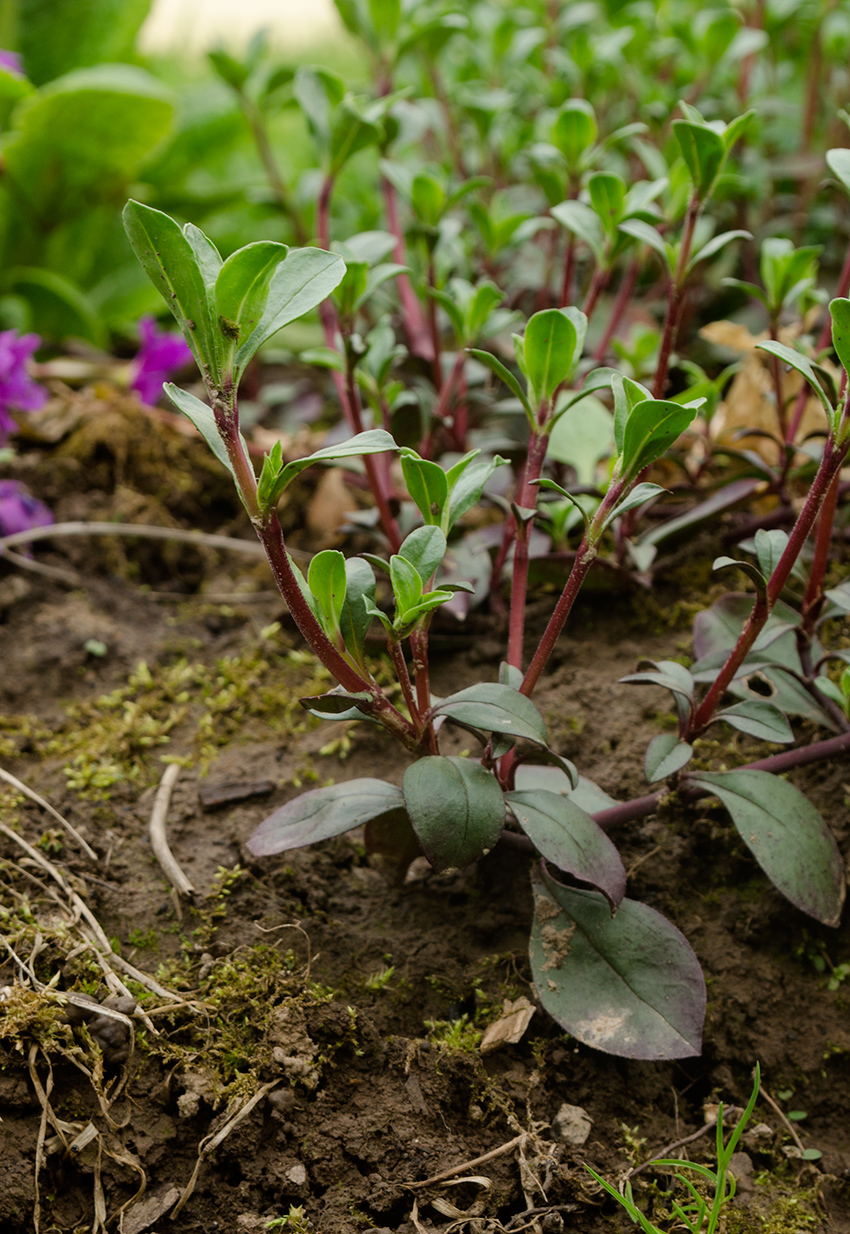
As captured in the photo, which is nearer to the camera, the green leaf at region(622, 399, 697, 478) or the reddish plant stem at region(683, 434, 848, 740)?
the green leaf at region(622, 399, 697, 478)

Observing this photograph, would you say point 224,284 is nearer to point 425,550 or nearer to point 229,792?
point 425,550

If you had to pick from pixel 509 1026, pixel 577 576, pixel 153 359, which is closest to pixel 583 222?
pixel 577 576

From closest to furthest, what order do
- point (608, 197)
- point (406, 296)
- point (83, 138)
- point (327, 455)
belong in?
point (327, 455), point (608, 197), point (406, 296), point (83, 138)

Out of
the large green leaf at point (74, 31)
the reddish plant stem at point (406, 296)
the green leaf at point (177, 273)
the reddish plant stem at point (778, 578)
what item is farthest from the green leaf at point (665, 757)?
the large green leaf at point (74, 31)

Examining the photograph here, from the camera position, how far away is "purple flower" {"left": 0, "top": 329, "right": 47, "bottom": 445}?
217 cm

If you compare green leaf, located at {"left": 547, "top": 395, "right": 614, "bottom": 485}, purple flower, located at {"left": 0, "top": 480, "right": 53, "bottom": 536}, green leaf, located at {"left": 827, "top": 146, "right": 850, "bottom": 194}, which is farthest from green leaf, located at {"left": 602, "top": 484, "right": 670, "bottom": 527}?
purple flower, located at {"left": 0, "top": 480, "right": 53, "bottom": 536}

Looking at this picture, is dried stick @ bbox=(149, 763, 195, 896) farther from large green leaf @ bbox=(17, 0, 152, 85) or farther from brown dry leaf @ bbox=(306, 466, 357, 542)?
large green leaf @ bbox=(17, 0, 152, 85)

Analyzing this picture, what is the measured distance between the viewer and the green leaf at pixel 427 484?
3.94ft

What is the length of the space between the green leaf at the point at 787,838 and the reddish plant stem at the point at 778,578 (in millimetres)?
103

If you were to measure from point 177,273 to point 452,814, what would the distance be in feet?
2.26

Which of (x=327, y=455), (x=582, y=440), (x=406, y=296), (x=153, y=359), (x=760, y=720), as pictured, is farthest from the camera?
(x=153, y=359)

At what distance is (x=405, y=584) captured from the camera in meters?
1.17

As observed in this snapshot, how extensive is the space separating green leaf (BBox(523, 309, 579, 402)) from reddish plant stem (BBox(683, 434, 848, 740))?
360 mm

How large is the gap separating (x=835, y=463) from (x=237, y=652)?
46.9 inches
